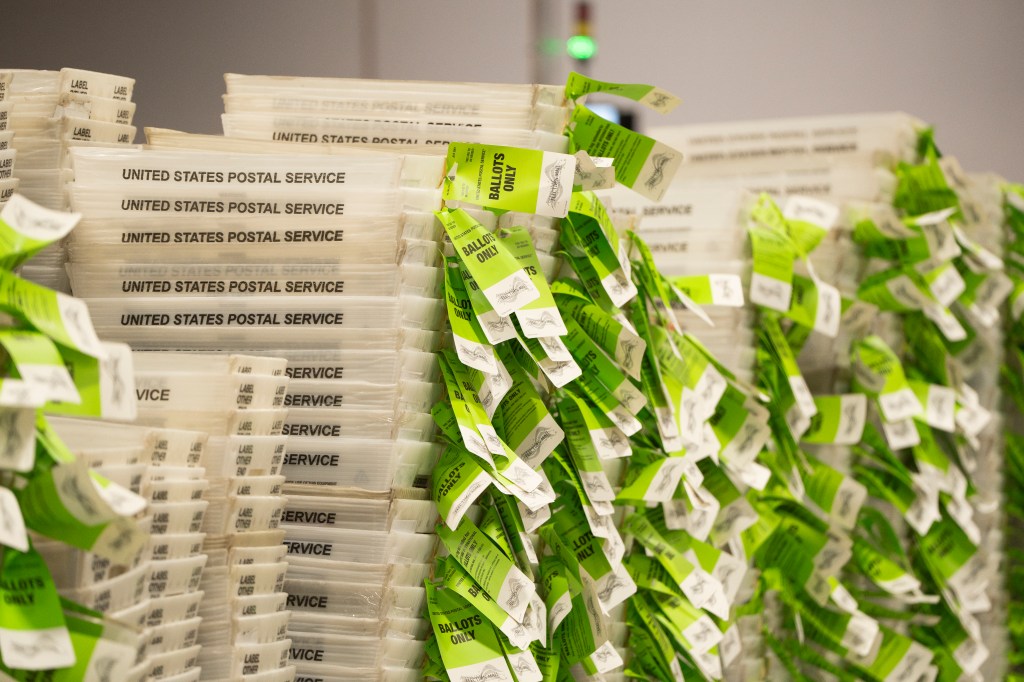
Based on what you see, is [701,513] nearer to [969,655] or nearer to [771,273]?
[771,273]

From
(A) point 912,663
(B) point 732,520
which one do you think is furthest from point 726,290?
(A) point 912,663

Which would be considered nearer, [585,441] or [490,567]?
[490,567]

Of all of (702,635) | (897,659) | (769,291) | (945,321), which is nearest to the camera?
(702,635)

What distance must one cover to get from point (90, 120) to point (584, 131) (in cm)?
51

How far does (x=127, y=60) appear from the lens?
2.29 meters

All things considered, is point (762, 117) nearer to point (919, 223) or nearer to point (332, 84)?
point (919, 223)

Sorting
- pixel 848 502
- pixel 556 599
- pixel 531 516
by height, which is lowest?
pixel 848 502

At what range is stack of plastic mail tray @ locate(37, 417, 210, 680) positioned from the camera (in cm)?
83

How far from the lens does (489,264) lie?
1.14 meters

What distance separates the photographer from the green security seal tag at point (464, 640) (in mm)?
1152

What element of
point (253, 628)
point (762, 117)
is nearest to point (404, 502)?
point (253, 628)

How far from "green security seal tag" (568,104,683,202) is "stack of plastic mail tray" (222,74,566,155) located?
0.04 m

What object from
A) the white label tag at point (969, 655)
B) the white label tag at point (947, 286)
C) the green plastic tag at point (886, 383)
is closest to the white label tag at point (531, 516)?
the green plastic tag at point (886, 383)

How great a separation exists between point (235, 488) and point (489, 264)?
1.01ft
